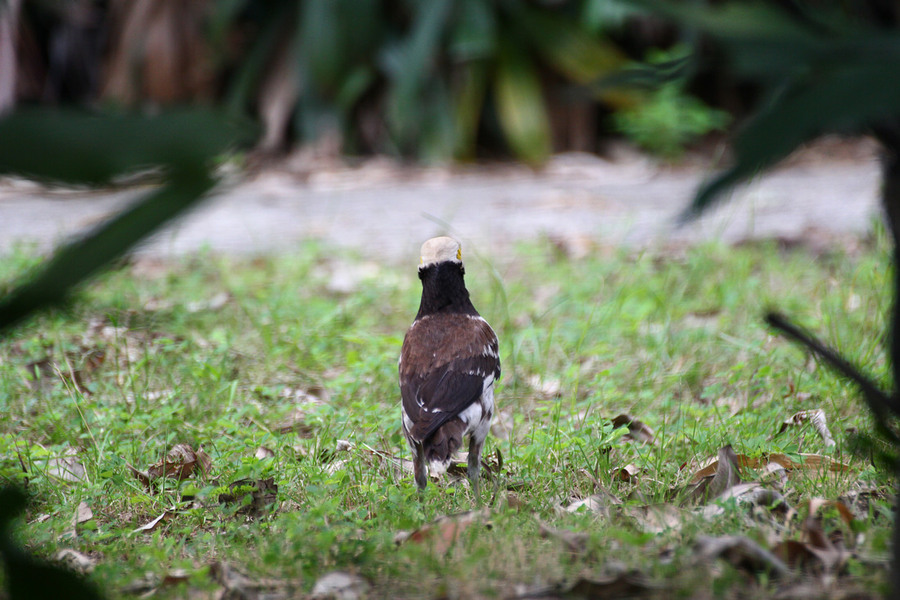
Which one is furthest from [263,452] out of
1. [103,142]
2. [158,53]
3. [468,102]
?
[158,53]

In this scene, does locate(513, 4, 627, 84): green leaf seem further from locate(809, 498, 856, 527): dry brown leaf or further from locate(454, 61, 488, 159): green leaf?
locate(809, 498, 856, 527): dry brown leaf

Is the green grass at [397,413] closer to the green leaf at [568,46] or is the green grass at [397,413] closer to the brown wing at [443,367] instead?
the brown wing at [443,367]

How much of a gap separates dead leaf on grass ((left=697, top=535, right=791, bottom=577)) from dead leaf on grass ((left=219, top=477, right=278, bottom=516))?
136 cm

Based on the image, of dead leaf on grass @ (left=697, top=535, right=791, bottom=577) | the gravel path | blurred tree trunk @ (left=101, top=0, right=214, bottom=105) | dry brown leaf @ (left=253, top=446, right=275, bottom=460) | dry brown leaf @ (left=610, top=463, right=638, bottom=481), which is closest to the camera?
dead leaf on grass @ (left=697, top=535, right=791, bottom=577)

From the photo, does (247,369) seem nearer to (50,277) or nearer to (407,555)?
(407,555)

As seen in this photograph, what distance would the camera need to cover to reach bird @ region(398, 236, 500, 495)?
285 cm

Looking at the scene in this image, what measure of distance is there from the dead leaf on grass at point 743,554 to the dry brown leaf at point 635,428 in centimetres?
122

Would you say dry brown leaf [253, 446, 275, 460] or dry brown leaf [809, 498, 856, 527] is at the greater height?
dry brown leaf [809, 498, 856, 527]

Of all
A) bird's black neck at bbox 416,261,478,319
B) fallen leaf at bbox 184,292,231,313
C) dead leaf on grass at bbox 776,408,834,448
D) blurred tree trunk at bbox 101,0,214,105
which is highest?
blurred tree trunk at bbox 101,0,214,105

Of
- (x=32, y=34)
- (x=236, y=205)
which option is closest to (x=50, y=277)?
(x=236, y=205)

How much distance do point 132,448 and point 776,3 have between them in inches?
97.7

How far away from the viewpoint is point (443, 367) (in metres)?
2.99

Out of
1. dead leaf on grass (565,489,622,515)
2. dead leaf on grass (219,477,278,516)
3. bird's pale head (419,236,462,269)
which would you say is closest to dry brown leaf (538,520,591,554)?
dead leaf on grass (565,489,622,515)

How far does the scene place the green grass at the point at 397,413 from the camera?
2059 millimetres
